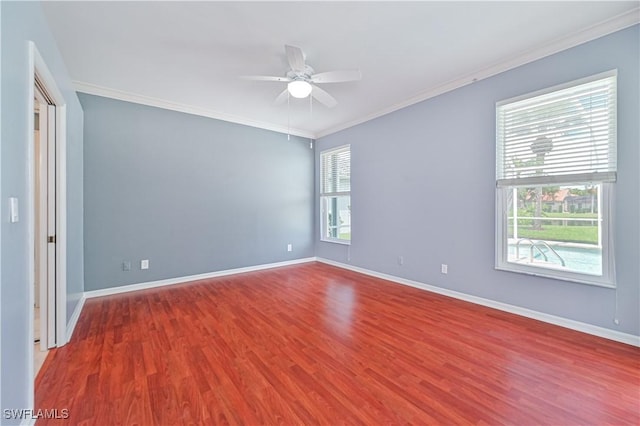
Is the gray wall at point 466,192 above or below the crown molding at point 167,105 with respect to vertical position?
below

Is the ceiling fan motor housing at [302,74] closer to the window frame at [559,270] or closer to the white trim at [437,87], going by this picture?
the white trim at [437,87]

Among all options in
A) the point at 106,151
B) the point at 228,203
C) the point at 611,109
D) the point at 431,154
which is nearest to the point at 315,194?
the point at 228,203

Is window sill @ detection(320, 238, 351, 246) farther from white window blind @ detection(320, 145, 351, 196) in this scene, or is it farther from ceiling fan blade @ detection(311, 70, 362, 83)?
ceiling fan blade @ detection(311, 70, 362, 83)

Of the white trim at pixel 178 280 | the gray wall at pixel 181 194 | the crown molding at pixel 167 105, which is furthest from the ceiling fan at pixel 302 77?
the white trim at pixel 178 280

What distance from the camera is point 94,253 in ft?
11.2

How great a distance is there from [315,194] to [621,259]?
4.51 meters

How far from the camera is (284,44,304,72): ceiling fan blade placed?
→ 7.47 ft

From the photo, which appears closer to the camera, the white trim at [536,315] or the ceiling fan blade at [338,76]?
the white trim at [536,315]

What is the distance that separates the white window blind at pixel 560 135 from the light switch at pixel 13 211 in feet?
13.0

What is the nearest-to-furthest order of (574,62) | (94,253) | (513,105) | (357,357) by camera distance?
(357,357)
(574,62)
(513,105)
(94,253)

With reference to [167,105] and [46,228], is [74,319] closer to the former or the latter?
[46,228]

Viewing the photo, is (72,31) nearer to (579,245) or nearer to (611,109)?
(611,109)

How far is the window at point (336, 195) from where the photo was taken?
511cm

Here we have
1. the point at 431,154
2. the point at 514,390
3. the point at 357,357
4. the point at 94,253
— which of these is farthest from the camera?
the point at 431,154
